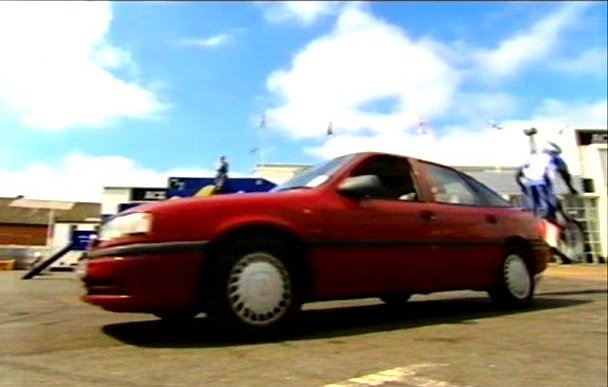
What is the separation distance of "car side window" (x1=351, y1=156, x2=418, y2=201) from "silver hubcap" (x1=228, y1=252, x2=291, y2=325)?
675 millimetres

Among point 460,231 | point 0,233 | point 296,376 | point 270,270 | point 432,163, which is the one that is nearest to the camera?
point 0,233

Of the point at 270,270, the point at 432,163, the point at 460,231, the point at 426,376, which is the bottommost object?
the point at 426,376

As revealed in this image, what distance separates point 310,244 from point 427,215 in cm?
80

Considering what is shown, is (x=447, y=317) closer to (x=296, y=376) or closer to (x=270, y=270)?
(x=270, y=270)

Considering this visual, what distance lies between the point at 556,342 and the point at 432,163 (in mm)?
1110

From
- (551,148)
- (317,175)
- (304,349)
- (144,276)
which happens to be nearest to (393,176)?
(317,175)

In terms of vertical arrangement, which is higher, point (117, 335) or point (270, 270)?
point (270, 270)

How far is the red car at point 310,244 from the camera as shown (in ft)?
8.02

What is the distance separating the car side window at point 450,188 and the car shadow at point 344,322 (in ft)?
2.37

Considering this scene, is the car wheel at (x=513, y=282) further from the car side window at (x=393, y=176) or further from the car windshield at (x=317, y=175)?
the car windshield at (x=317, y=175)

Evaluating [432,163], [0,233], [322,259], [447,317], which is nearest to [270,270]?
[322,259]

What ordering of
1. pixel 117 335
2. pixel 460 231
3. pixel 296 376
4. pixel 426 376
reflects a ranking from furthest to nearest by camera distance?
pixel 460 231 → pixel 117 335 → pixel 426 376 → pixel 296 376

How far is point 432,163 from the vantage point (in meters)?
3.39

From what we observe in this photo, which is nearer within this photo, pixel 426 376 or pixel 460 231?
pixel 426 376
